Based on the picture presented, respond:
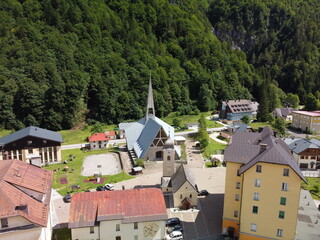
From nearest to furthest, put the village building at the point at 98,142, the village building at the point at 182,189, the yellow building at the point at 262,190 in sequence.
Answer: the yellow building at the point at 262,190 < the village building at the point at 182,189 < the village building at the point at 98,142

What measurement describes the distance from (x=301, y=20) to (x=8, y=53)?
134m

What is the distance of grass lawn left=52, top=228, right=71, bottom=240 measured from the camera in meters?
26.2

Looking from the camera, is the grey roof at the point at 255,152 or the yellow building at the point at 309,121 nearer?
the grey roof at the point at 255,152

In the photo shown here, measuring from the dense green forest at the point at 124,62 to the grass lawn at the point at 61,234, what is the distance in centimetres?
4860

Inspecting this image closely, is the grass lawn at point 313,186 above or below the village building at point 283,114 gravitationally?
below

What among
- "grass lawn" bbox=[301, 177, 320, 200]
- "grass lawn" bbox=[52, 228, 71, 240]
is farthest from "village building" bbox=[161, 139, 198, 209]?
"grass lawn" bbox=[301, 177, 320, 200]

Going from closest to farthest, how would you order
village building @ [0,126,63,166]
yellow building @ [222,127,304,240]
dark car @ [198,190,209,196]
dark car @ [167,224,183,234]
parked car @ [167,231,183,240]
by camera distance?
yellow building @ [222,127,304,240] → parked car @ [167,231,183,240] → dark car @ [167,224,183,234] → dark car @ [198,190,209,196] → village building @ [0,126,63,166]

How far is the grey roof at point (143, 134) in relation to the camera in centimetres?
4633

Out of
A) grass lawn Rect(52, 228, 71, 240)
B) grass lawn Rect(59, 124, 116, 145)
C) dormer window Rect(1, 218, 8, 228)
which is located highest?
dormer window Rect(1, 218, 8, 228)

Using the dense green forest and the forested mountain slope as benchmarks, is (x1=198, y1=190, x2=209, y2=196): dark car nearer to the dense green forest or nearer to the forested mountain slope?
the dense green forest

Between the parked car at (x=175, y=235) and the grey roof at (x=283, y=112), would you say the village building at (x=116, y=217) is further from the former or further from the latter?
the grey roof at (x=283, y=112)

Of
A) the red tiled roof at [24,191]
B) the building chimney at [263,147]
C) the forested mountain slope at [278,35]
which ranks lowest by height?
→ the red tiled roof at [24,191]

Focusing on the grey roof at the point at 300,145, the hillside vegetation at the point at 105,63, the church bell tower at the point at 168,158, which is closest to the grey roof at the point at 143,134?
the church bell tower at the point at 168,158

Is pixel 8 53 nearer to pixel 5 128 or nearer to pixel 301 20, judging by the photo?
pixel 5 128
